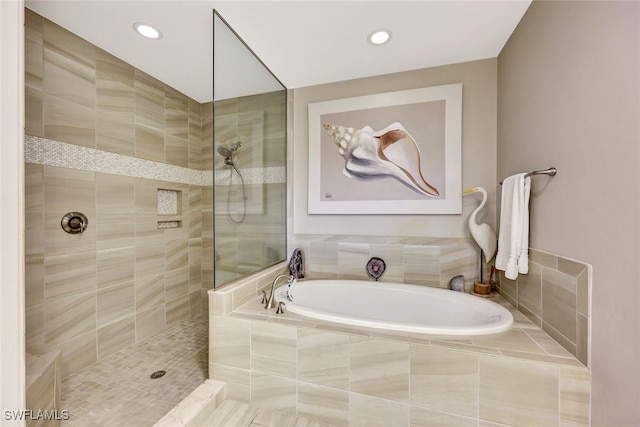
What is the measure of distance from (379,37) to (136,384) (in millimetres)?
2791

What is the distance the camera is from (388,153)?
6.60 ft

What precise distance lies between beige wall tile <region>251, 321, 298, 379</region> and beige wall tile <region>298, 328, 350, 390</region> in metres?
→ 0.05

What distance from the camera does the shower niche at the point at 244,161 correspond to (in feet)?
5.02

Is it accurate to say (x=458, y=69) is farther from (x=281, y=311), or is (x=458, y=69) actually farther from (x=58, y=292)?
(x=58, y=292)

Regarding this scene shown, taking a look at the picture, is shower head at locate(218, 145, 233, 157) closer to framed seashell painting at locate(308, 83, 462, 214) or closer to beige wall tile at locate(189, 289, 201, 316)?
framed seashell painting at locate(308, 83, 462, 214)

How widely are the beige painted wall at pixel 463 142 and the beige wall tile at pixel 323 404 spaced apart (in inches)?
48.1

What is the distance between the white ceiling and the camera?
138 cm

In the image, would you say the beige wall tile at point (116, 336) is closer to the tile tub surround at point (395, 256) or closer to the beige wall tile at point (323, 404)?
the tile tub surround at point (395, 256)

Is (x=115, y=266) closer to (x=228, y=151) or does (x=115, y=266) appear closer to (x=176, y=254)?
(x=176, y=254)

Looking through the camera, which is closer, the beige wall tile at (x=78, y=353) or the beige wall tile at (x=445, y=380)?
the beige wall tile at (x=445, y=380)

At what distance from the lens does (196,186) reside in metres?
2.62

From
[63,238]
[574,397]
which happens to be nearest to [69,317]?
[63,238]

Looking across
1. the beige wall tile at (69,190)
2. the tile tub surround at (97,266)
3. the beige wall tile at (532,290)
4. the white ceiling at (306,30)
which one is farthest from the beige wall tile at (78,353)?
the beige wall tile at (532,290)

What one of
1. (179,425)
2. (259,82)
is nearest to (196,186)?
(259,82)
